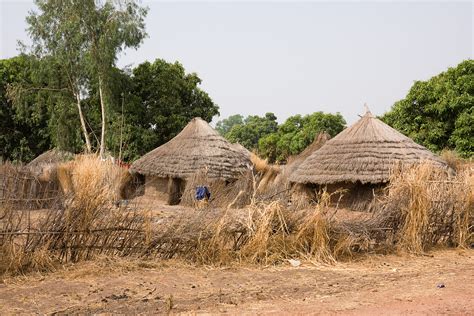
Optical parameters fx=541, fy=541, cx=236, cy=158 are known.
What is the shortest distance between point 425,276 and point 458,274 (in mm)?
440

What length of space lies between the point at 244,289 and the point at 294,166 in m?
12.3

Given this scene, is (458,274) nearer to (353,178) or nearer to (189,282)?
(189,282)

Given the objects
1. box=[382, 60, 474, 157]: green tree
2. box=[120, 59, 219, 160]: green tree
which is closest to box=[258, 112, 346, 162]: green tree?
box=[120, 59, 219, 160]: green tree

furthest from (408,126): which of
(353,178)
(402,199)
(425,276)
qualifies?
(425,276)

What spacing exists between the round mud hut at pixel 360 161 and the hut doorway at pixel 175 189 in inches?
147

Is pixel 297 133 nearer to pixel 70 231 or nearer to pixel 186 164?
pixel 186 164

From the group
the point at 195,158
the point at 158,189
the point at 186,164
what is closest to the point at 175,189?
the point at 158,189

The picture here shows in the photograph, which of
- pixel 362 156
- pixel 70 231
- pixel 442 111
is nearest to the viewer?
pixel 70 231

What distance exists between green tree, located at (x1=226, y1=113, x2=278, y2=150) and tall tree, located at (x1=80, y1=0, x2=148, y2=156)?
2009 centimetres

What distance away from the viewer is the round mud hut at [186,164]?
53.8 ft

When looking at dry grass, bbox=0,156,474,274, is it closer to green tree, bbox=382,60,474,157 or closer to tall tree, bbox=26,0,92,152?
green tree, bbox=382,60,474,157

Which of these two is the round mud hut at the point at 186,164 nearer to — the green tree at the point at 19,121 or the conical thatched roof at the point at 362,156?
the conical thatched roof at the point at 362,156

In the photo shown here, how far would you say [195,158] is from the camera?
54.4 feet

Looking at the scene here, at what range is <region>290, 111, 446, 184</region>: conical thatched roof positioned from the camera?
1343cm
